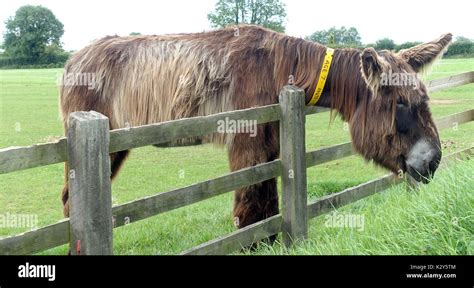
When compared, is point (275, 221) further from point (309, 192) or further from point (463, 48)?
point (463, 48)

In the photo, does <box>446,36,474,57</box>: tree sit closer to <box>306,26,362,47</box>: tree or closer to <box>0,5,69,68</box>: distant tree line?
<box>306,26,362,47</box>: tree

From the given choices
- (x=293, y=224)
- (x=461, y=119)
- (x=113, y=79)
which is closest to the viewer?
(x=293, y=224)

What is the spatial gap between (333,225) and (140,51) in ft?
9.21

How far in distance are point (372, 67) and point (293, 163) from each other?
1.19 metres

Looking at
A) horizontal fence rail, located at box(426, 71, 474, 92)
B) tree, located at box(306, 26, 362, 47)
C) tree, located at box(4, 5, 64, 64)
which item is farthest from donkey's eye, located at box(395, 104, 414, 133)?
tree, located at box(4, 5, 64, 64)

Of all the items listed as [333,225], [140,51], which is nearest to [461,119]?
[333,225]

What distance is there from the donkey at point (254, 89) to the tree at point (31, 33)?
5295cm

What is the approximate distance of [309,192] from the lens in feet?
26.4

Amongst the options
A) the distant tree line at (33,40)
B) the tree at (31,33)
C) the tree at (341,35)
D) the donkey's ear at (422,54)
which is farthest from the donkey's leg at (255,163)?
the tree at (31,33)

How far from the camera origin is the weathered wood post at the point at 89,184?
10.5 ft

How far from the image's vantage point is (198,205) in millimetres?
7637

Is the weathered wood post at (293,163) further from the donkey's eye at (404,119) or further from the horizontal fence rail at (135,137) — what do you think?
the donkey's eye at (404,119)

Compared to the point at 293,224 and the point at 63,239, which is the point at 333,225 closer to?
the point at 293,224

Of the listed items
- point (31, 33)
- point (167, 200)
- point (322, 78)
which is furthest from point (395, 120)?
point (31, 33)
